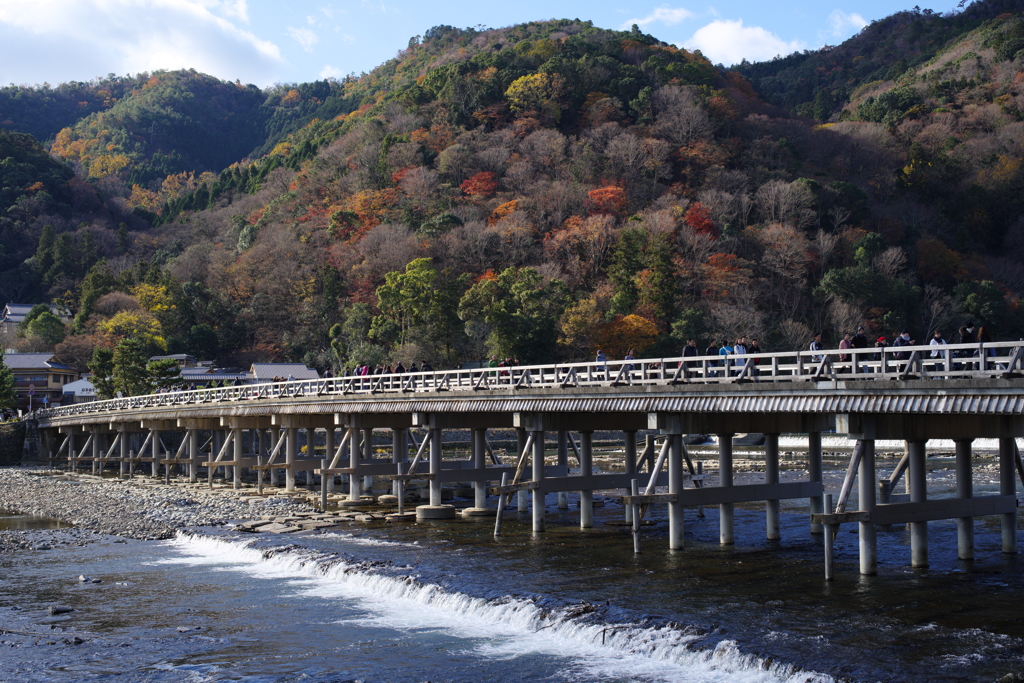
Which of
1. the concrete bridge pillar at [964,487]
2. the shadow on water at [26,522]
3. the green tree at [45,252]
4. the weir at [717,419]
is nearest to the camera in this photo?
the weir at [717,419]

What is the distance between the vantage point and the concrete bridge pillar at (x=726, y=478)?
73.0 feet

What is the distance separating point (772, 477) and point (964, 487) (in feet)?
16.7

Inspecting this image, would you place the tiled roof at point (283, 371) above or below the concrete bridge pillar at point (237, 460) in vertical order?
above

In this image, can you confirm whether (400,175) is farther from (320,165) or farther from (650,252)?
(650,252)

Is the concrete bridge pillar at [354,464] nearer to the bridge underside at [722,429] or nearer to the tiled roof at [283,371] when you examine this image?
the bridge underside at [722,429]

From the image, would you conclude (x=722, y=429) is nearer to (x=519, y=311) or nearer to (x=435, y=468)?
(x=435, y=468)

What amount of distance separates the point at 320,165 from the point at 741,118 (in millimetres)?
48957

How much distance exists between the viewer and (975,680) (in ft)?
40.9

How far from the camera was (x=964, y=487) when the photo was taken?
19.1 metres

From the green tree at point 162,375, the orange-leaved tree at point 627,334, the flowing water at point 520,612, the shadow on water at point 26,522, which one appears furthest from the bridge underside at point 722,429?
the green tree at point 162,375

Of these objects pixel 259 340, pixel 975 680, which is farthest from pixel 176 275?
pixel 975 680

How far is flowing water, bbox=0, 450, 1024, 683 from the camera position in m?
14.2

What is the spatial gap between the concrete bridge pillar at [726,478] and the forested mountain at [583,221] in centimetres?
4078

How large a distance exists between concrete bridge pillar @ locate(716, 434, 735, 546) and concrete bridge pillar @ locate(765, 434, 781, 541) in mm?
1172
